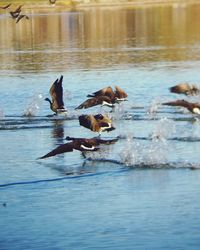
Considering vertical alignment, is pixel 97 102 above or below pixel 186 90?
above

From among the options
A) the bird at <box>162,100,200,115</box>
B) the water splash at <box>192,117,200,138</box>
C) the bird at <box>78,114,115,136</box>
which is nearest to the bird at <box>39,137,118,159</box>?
the bird at <box>78,114,115,136</box>

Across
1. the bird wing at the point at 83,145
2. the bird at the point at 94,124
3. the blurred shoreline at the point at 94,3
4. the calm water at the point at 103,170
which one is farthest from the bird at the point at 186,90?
the blurred shoreline at the point at 94,3

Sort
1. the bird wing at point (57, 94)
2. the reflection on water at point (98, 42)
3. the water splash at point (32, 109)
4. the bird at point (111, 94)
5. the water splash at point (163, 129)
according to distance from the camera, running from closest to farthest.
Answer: the water splash at point (163, 129)
the bird wing at point (57, 94)
the water splash at point (32, 109)
the bird at point (111, 94)
the reflection on water at point (98, 42)

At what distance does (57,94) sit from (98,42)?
34.2m

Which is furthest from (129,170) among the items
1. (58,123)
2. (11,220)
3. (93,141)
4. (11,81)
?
(11,81)

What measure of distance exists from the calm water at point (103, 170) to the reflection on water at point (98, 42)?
4.29 meters

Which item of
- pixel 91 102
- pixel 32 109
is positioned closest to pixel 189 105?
pixel 91 102

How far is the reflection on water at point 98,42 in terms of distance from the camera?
145 feet

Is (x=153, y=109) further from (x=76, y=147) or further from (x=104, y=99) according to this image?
(x=76, y=147)

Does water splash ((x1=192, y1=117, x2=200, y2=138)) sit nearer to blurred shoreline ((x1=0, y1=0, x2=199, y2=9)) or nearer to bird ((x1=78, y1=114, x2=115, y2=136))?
bird ((x1=78, y1=114, x2=115, y2=136))

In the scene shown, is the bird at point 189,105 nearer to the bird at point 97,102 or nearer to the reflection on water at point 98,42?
the bird at point 97,102

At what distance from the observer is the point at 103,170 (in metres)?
17.3

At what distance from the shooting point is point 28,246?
42.6ft

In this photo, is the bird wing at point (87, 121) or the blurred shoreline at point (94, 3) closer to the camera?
the bird wing at point (87, 121)
